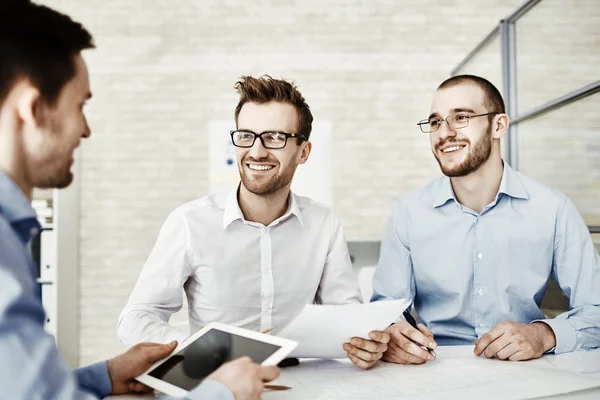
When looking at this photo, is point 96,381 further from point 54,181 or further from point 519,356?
point 519,356

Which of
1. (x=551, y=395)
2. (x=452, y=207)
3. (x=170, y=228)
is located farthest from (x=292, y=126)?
(x=551, y=395)

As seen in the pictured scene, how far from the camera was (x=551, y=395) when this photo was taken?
36.9 inches

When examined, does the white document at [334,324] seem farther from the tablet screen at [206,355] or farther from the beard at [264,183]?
the beard at [264,183]

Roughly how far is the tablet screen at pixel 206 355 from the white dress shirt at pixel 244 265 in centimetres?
59

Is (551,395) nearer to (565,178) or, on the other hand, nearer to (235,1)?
(565,178)

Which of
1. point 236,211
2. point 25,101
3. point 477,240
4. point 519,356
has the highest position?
point 25,101

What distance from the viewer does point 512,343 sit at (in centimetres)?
124

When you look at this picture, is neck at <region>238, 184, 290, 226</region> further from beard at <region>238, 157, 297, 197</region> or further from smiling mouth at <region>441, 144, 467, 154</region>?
smiling mouth at <region>441, 144, 467, 154</region>

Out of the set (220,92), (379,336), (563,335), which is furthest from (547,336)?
(220,92)

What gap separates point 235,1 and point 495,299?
10.2 feet

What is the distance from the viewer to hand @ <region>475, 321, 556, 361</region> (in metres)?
1.23

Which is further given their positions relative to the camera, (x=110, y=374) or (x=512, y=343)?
(x=512, y=343)

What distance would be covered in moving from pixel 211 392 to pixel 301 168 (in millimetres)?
3066

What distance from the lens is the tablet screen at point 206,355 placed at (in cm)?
90
